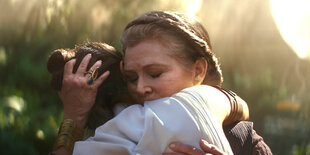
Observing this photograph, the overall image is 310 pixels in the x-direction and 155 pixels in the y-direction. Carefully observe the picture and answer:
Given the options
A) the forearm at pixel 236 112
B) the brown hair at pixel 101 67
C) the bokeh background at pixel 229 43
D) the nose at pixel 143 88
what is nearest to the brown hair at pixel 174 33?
the brown hair at pixel 101 67

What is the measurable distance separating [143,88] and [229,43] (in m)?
4.17

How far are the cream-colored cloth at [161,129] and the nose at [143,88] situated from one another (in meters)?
0.19

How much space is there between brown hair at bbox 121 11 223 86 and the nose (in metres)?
0.22

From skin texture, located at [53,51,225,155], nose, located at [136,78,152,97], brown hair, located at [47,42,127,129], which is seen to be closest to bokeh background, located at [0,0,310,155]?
brown hair, located at [47,42,127,129]

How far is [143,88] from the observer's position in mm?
1921

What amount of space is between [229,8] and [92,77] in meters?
4.22

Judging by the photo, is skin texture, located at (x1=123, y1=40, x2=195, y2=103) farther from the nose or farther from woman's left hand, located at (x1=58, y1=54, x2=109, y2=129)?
woman's left hand, located at (x1=58, y1=54, x2=109, y2=129)

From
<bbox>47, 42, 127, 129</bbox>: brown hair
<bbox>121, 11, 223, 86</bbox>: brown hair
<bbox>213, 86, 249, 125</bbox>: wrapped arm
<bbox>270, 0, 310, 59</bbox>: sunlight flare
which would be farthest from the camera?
<bbox>270, 0, 310, 59</bbox>: sunlight flare

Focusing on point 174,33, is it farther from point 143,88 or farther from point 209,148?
point 209,148

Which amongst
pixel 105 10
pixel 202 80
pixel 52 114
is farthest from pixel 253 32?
pixel 202 80

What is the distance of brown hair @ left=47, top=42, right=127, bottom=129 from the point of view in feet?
7.08

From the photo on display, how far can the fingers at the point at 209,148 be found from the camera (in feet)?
5.22

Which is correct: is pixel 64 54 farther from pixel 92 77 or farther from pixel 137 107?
pixel 137 107

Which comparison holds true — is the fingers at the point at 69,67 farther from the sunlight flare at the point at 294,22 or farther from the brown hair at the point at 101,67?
the sunlight flare at the point at 294,22
